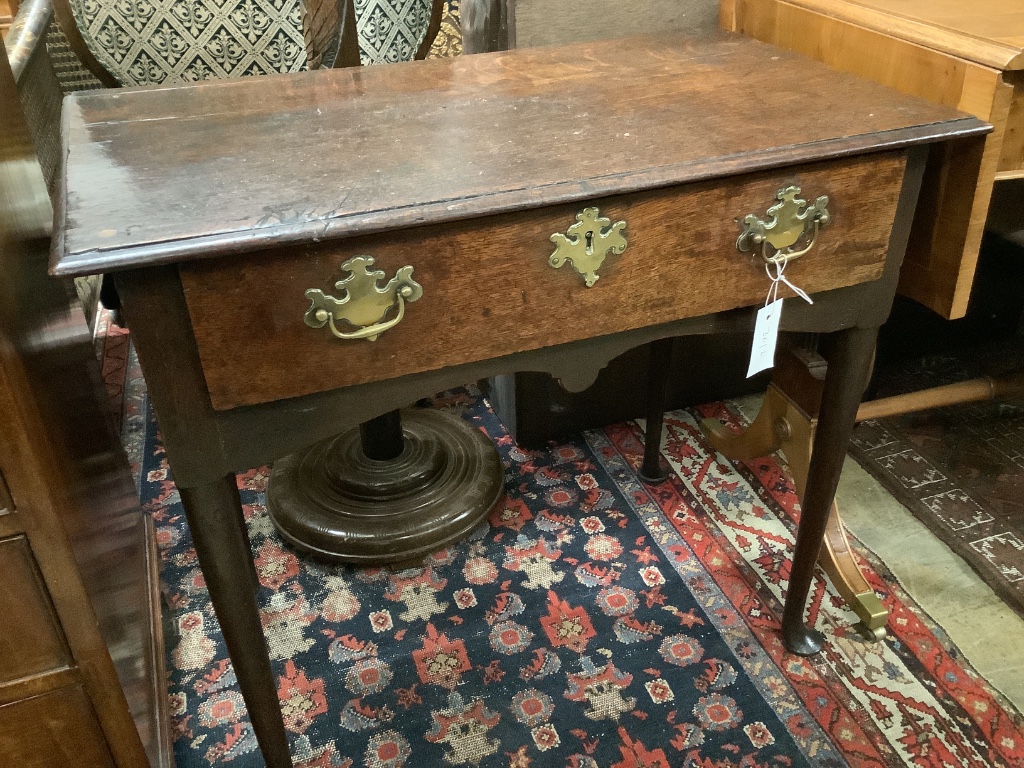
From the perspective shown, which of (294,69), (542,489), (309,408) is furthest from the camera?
(542,489)

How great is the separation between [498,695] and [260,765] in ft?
1.27

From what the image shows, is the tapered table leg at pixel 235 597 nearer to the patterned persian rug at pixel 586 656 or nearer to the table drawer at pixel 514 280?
the table drawer at pixel 514 280

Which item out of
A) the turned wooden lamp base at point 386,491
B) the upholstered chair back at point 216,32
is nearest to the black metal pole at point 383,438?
the turned wooden lamp base at point 386,491

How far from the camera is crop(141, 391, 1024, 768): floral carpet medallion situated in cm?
132

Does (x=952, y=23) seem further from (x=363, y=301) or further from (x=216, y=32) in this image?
(x=216, y=32)

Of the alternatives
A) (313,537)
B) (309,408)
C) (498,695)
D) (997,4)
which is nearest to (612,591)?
(498,695)

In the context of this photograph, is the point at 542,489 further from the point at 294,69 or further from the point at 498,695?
the point at 294,69

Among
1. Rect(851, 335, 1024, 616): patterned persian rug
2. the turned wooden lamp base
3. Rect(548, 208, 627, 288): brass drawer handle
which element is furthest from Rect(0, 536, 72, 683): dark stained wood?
Rect(851, 335, 1024, 616): patterned persian rug

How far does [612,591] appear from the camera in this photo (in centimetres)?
159

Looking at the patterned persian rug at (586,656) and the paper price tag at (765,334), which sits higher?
the paper price tag at (765,334)

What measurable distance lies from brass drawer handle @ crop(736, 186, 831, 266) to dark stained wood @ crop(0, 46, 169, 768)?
776 millimetres

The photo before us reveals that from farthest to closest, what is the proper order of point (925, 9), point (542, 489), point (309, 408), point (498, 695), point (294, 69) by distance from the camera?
point (542, 489)
point (294, 69)
point (498, 695)
point (925, 9)
point (309, 408)

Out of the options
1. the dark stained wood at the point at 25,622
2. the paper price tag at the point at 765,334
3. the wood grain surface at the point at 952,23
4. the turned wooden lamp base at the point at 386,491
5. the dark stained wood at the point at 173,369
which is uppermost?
the wood grain surface at the point at 952,23

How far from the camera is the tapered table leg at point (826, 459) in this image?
1152 mm
